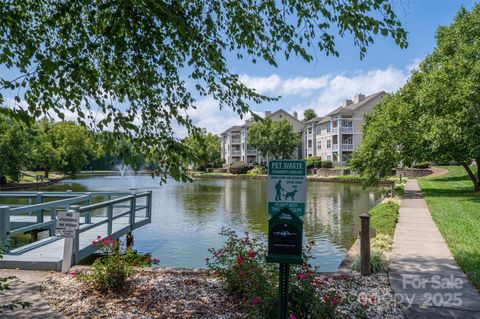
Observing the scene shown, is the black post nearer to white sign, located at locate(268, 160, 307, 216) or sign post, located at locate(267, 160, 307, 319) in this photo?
sign post, located at locate(267, 160, 307, 319)

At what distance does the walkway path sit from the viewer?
202 inches

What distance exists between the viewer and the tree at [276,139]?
7275 centimetres

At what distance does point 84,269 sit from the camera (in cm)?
721

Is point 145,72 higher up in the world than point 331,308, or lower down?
higher up

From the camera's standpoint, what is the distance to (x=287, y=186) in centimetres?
388

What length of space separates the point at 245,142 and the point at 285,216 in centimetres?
8345

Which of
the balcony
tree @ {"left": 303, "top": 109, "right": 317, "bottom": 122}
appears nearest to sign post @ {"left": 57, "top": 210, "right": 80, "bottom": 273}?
the balcony

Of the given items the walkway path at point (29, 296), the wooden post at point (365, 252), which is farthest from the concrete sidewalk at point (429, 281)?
the walkway path at point (29, 296)

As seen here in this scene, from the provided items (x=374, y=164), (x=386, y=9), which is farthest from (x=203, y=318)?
(x=374, y=164)

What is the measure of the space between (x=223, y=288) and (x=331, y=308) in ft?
6.75

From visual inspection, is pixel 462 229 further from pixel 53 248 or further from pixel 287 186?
pixel 53 248

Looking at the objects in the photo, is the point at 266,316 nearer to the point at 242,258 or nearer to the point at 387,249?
the point at 242,258

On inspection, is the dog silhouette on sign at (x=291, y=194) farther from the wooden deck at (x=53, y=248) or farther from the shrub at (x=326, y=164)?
the shrub at (x=326, y=164)

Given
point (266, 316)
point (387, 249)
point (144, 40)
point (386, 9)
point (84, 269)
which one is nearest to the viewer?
point (266, 316)
